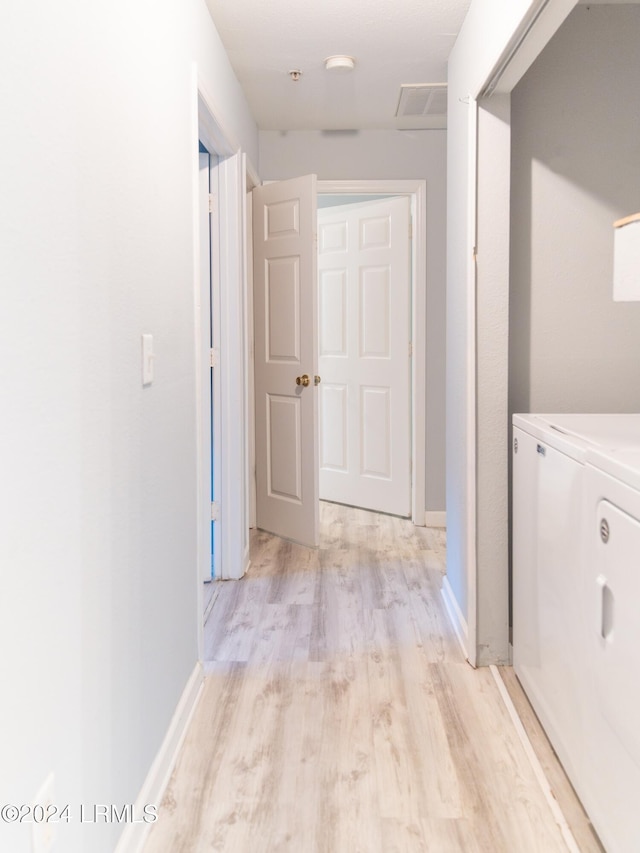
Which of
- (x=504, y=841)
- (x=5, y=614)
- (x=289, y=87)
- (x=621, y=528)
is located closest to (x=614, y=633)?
(x=621, y=528)

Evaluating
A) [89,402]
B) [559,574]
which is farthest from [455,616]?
[89,402]

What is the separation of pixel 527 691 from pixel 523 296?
51.6 inches

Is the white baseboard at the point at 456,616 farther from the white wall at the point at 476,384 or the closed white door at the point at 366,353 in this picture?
the closed white door at the point at 366,353

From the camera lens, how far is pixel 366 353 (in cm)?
479

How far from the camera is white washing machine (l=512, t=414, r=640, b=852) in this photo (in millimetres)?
1666

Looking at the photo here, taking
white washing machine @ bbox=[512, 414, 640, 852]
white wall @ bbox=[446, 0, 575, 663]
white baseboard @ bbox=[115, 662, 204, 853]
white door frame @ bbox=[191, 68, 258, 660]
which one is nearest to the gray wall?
white wall @ bbox=[446, 0, 575, 663]

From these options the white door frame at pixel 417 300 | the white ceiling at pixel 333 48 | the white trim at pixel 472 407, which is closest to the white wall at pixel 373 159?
the white door frame at pixel 417 300

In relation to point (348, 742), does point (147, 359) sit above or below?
Result: above

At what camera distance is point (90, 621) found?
1358 millimetres

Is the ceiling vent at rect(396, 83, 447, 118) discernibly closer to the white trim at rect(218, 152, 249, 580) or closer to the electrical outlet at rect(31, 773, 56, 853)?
the white trim at rect(218, 152, 249, 580)

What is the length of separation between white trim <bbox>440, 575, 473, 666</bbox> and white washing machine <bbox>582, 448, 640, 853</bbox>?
3.17 feet

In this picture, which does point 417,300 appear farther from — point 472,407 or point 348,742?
point 348,742

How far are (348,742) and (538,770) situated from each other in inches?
20.2

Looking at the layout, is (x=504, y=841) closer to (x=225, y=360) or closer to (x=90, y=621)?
(x=90, y=621)
